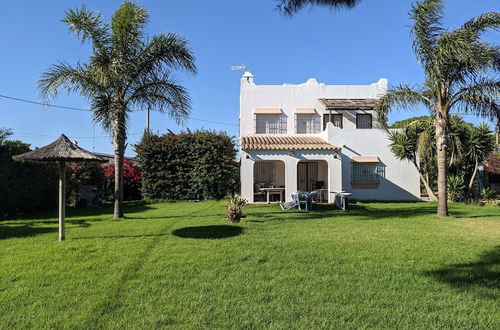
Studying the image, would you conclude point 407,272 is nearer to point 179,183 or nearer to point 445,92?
point 445,92

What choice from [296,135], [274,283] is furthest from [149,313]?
[296,135]

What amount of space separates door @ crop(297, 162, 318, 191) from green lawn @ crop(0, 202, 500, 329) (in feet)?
40.4

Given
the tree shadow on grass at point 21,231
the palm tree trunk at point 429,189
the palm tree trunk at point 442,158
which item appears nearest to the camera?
the tree shadow on grass at point 21,231

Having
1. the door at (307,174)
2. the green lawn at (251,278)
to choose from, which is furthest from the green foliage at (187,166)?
the green lawn at (251,278)

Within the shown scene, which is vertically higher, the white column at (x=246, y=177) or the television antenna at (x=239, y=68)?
the television antenna at (x=239, y=68)

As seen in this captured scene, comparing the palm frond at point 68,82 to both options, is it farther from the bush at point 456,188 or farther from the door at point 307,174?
the bush at point 456,188

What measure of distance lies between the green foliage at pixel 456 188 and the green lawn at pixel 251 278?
9615 millimetres

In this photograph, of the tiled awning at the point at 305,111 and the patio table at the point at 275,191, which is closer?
the patio table at the point at 275,191

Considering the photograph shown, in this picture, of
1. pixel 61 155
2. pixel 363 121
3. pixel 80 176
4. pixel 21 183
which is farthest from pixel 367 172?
pixel 21 183

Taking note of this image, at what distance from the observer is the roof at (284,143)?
674 inches

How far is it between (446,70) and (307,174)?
11.6 meters

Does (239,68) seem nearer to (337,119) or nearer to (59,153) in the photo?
(337,119)

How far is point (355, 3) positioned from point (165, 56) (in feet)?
24.4

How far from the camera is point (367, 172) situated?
65.0 ft
